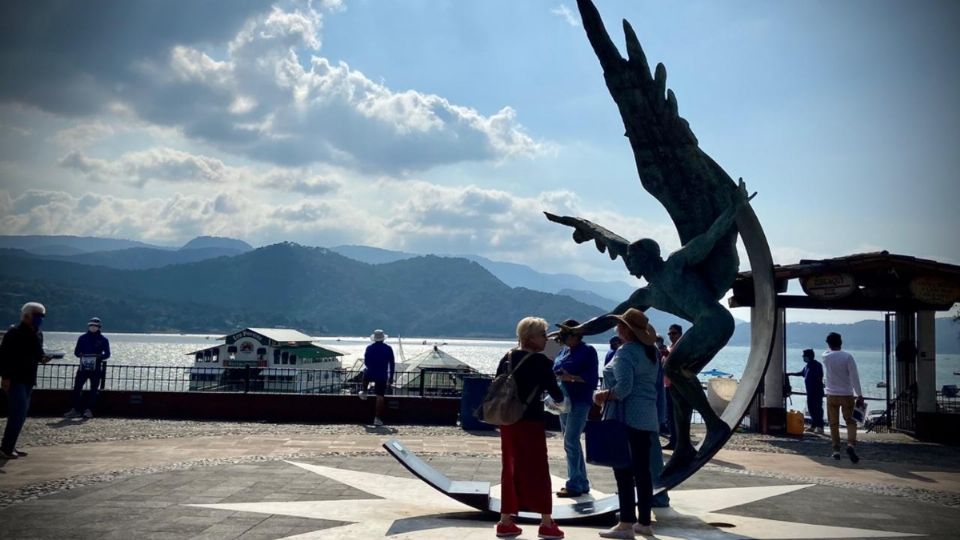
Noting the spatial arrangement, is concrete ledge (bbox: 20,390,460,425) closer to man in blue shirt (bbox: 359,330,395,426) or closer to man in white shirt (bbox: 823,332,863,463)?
man in blue shirt (bbox: 359,330,395,426)

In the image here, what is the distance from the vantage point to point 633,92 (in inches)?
297

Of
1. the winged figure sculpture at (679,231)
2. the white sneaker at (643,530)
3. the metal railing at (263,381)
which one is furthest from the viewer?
the metal railing at (263,381)

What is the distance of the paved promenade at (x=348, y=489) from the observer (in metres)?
6.06

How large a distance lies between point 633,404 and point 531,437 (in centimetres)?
87

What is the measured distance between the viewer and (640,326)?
593 cm

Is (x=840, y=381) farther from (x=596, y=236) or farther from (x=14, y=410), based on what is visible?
(x=14, y=410)

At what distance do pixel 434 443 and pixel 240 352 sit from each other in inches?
1442

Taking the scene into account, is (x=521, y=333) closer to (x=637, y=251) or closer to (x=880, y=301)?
(x=637, y=251)

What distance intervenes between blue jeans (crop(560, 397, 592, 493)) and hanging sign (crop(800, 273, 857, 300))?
955cm

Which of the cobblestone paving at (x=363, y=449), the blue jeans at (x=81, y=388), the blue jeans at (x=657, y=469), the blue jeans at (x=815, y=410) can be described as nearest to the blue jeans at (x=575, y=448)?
the blue jeans at (x=657, y=469)

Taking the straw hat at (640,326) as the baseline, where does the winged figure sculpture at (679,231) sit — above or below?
above

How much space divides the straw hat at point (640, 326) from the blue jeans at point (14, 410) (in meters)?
7.67

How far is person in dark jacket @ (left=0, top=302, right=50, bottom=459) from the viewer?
9047 mm

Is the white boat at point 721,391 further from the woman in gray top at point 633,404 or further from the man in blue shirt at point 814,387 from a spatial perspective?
the woman in gray top at point 633,404
